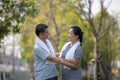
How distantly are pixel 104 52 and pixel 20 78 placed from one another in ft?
99.2

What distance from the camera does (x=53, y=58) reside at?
22.4 ft

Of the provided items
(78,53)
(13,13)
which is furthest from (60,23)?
(78,53)

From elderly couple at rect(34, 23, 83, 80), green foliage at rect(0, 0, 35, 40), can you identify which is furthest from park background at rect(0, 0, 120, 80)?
elderly couple at rect(34, 23, 83, 80)

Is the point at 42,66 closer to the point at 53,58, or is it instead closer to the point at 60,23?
the point at 53,58

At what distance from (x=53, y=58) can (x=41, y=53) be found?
0.70 feet

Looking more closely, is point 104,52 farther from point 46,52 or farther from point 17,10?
point 46,52

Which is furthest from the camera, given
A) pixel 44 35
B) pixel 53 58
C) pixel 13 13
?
pixel 13 13

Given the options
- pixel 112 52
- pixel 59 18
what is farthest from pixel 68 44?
pixel 112 52

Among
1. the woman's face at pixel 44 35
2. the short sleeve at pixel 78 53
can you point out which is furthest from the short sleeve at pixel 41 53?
the short sleeve at pixel 78 53

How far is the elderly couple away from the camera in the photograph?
6879mm

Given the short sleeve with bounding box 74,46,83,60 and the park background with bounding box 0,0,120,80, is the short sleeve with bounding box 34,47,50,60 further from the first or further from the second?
the park background with bounding box 0,0,120,80

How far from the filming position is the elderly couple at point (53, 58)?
688 centimetres

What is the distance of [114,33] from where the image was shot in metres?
48.6

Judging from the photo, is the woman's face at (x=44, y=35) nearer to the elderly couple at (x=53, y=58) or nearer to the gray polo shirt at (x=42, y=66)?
the elderly couple at (x=53, y=58)
